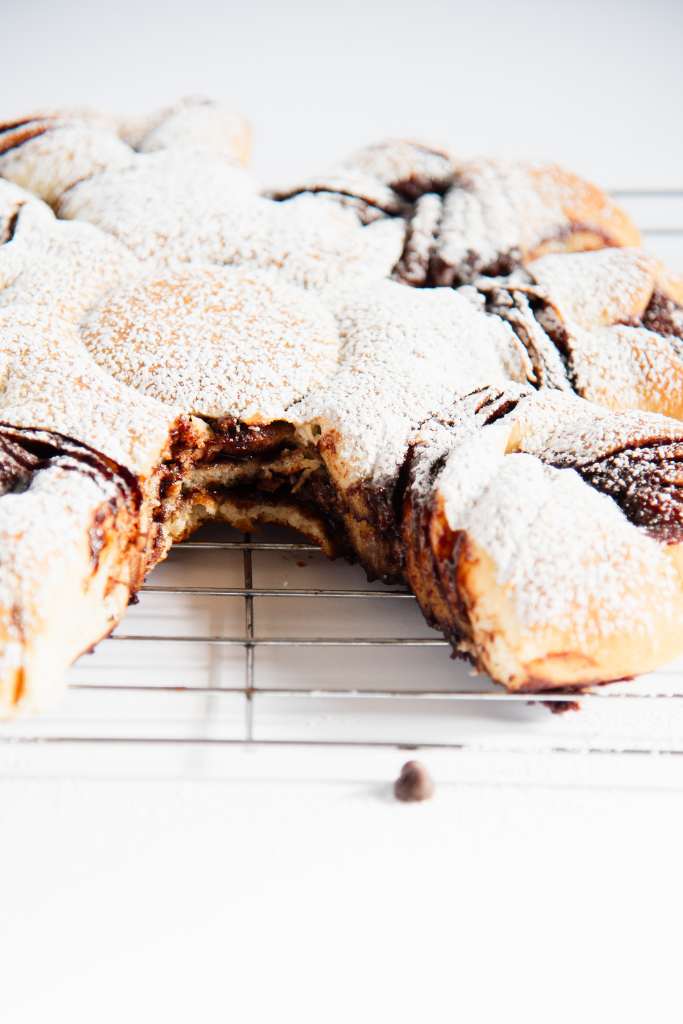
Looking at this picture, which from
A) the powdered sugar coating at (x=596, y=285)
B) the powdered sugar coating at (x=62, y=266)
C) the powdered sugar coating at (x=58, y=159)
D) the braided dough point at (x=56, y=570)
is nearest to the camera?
the braided dough point at (x=56, y=570)

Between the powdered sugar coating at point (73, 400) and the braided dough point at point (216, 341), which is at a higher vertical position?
the braided dough point at point (216, 341)

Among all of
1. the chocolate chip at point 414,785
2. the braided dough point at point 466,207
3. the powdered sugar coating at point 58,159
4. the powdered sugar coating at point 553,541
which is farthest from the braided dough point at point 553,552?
the powdered sugar coating at point 58,159

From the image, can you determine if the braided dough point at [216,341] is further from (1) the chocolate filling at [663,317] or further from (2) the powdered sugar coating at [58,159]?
(1) the chocolate filling at [663,317]

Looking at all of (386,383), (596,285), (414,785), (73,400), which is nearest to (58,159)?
(73,400)

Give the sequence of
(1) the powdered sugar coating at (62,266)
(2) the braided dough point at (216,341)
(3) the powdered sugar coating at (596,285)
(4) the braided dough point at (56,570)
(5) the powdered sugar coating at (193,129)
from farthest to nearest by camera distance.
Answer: (5) the powdered sugar coating at (193,129), (3) the powdered sugar coating at (596,285), (1) the powdered sugar coating at (62,266), (2) the braided dough point at (216,341), (4) the braided dough point at (56,570)

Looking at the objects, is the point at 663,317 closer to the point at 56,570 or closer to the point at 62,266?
the point at 62,266

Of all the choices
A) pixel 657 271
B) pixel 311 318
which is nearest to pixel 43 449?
pixel 311 318

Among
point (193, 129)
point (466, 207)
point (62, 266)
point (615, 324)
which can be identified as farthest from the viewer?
point (193, 129)
